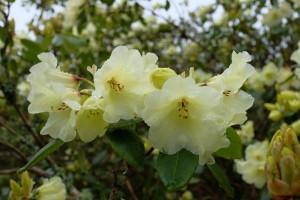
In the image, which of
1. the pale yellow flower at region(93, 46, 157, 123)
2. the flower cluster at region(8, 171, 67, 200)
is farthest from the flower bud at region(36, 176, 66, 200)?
the pale yellow flower at region(93, 46, 157, 123)

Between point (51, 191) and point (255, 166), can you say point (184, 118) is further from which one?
point (255, 166)

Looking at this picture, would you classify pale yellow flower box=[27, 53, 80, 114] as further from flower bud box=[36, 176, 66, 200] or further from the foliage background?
the foliage background

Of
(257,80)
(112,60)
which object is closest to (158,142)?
(112,60)

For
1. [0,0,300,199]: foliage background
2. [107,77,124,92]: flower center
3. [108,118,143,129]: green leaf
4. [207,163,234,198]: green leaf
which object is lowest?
[0,0,300,199]: foliage background

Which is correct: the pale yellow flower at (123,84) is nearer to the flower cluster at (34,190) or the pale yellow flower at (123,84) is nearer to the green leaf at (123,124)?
the green leaf at (123,124)

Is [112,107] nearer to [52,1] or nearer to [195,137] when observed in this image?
[195,137]

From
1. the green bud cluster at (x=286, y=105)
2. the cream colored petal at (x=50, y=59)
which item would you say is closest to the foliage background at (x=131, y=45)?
the green bud cluster at (x=286, y=105)
